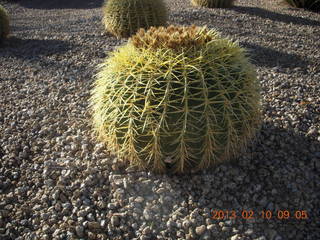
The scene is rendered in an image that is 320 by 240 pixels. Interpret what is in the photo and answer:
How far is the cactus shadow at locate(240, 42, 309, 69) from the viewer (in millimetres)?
5164

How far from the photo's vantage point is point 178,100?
2447mm

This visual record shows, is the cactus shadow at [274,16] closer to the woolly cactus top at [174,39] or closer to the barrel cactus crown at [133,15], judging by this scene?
the barrel cactus crown at [133,15]

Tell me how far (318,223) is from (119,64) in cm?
191

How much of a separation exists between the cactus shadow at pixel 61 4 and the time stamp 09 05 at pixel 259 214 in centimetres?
999

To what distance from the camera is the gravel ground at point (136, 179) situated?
244 centimetres

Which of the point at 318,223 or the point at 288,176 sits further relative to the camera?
the point at 288,176

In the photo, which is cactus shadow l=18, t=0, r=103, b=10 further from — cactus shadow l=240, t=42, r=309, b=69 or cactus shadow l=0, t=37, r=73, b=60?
cactus shadow l=240, t=42, r=309, b=69

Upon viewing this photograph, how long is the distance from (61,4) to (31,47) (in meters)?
6.33

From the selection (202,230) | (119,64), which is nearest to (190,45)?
(119,64)

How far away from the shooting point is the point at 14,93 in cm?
462

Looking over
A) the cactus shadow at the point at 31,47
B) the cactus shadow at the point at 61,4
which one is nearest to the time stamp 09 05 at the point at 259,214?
the cactus shadow at the point at 31,47

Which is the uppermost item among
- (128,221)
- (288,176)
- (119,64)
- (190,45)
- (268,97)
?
(190,45)

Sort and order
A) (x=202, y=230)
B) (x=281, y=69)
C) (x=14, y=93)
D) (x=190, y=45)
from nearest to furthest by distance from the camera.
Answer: (x=202, y=230)
(x=190, y=45)
(x=14, y=93)
(x=281, y=69)

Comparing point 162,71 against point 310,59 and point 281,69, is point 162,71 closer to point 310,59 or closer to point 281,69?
point 281,69
